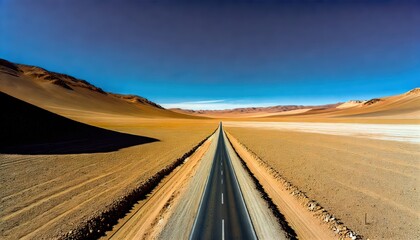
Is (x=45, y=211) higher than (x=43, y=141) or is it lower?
lower

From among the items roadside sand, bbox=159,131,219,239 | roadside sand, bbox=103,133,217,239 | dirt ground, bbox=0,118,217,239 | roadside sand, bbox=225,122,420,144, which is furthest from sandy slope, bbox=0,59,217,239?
roadside sand, bbox=225,122,420,144

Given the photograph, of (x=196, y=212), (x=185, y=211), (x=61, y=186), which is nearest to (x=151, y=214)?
(x=185, y=211)

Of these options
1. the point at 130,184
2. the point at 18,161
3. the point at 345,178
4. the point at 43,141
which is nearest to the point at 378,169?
the point at 345,178

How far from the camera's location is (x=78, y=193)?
13.8 meters

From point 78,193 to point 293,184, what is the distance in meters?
13.4

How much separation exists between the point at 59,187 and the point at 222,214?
10592 mm

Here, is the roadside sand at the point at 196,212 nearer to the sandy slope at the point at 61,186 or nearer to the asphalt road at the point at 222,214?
the asphalt road at the point at 222,214

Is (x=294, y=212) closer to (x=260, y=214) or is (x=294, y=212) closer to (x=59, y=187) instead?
(x=260, y=214)

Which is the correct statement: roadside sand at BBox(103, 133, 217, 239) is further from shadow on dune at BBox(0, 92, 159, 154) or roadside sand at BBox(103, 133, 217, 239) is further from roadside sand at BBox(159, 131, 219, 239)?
shadow on dune at BBox(0, 92, 159, 154)

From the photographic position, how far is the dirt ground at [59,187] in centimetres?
999

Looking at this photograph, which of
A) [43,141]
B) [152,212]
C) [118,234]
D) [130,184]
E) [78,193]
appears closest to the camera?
[118,234]

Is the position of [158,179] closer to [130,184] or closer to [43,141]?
[130,184]

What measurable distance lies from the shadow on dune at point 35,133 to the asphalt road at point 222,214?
65.1ft

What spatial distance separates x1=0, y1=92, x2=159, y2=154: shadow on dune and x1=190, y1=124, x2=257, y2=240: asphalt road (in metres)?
19.8
